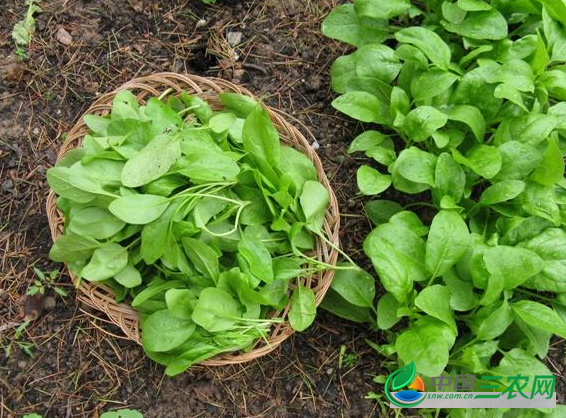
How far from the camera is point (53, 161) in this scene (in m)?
1.83

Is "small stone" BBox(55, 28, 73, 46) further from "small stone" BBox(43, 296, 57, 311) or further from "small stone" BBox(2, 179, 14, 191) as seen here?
"small stone" BBox(43, 296, 57, 311)

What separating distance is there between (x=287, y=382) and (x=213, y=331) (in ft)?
1.38

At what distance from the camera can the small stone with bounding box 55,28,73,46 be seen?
6.25 feet

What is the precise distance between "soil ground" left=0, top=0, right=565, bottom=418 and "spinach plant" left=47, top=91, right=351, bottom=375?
262 mm

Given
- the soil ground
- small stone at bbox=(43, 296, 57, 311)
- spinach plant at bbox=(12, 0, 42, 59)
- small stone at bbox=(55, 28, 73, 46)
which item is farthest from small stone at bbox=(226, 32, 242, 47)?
small stone at bbox=(43, 296, 57, 311)

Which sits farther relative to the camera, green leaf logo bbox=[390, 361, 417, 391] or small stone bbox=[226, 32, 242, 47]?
small stone bbox=[226, 32, 242, 47]

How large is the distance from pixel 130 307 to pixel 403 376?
0.77m

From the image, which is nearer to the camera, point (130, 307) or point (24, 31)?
point (130, 307)

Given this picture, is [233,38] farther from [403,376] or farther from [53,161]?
[403,376]

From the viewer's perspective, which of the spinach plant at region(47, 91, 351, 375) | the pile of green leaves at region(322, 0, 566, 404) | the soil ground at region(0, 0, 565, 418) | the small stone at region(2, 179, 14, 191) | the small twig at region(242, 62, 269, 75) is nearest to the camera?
the spinach plant at region(47, 91, 351, 375)

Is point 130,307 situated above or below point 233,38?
below

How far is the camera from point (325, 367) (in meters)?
1.74

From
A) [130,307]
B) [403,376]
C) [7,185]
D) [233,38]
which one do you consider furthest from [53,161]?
[403,376]

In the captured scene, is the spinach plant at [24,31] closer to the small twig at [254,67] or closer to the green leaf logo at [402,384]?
the small twig at [254,67]
